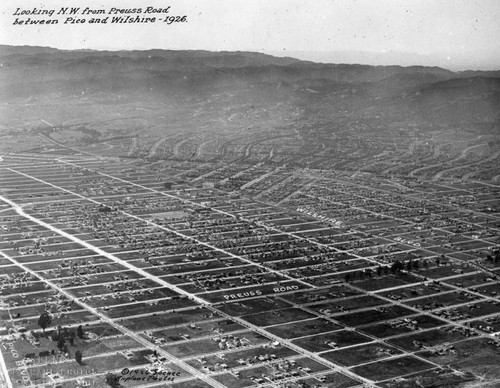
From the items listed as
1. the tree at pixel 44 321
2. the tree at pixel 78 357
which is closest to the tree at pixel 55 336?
the tree at pixel 44 321

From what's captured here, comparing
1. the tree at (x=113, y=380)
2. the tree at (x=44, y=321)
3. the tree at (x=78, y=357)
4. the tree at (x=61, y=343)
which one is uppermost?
the tree at (x=44, y=321)

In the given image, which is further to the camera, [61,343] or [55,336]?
[55,336]

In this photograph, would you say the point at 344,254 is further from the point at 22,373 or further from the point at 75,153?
the point at 75,153

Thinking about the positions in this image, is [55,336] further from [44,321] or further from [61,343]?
[44,321]

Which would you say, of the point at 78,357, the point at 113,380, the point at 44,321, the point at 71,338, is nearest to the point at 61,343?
the point at 71,338

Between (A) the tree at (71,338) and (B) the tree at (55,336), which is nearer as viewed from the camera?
(A) the tree at (71,338)

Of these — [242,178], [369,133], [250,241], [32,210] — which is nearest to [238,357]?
[250,241]

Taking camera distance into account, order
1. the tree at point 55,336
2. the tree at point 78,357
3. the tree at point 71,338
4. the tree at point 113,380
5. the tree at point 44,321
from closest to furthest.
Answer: the tree at point 113,380 → the tree at point 78,357 → the tree at point 71,338 → the tree at point 55,336 → the tree at point 44,321

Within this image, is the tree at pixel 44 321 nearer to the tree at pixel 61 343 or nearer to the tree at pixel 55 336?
the tree at pixel 55 336

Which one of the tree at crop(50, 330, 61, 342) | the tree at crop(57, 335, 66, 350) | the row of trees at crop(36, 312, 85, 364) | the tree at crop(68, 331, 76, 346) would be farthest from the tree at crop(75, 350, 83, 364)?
the tree at crop(50, 330, 61, 342)
